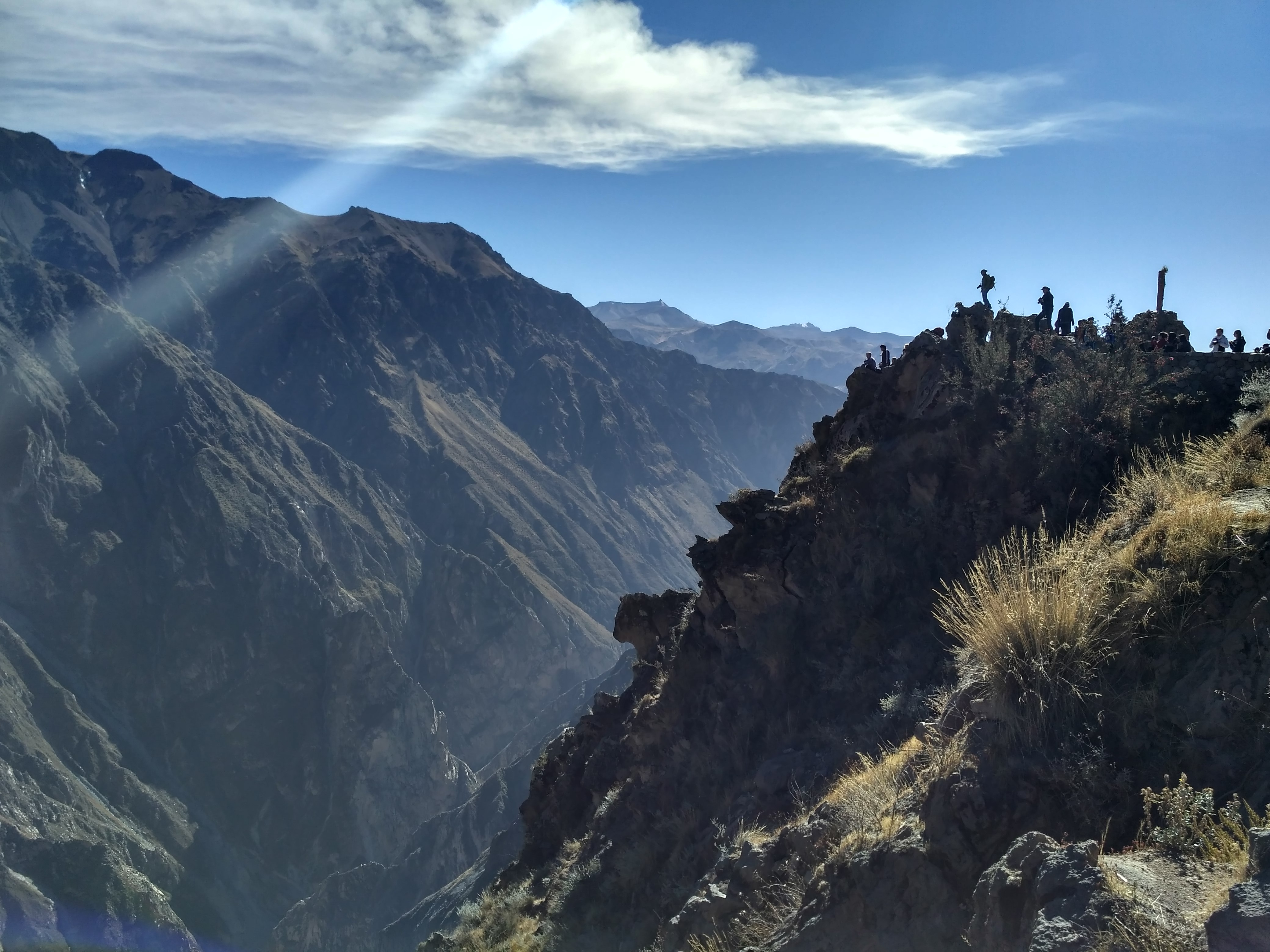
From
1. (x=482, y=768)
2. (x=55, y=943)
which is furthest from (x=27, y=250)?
(x=55, y=943)

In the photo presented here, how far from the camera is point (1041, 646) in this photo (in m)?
6.05

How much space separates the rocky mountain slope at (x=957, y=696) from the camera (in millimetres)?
5070

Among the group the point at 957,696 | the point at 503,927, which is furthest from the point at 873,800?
the point at 503,927

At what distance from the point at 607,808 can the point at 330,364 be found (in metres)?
167

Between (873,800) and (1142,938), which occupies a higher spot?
(1142,938)

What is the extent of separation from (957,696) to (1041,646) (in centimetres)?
133

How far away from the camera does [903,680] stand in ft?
34.3

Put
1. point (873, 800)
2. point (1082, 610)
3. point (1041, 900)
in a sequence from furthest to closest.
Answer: point (873, 800), point (1082, 610), point (1041, 900)

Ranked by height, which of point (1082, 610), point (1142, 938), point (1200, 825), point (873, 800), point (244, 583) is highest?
point (1082, 610)

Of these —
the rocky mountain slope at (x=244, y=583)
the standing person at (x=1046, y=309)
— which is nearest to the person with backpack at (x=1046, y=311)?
the standing person at (x=1046, y=309)

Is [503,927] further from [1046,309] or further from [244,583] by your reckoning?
[244,583]

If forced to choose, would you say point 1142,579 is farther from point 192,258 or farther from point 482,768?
point 192,258

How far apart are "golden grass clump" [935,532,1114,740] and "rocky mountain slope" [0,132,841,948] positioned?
67694mm

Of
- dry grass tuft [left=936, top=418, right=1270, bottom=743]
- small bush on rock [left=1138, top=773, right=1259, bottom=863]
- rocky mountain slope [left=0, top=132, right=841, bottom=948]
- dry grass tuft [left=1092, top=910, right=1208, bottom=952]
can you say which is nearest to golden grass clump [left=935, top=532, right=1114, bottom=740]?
dry grass tuft [left=936, top=418, right=1270, bottom=743]
